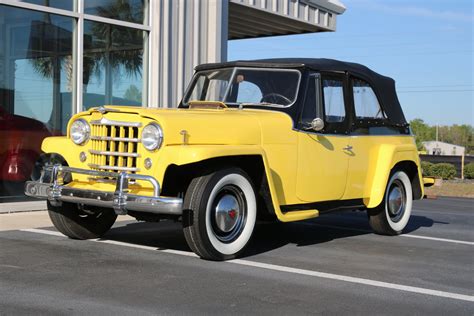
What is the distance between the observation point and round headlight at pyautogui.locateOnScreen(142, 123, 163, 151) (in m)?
5.66

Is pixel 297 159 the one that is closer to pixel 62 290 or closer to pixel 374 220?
pixel 374 220

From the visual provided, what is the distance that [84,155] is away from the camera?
6.26 metres

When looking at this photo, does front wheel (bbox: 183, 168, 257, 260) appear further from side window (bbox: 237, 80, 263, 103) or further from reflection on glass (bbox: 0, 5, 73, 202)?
reflection on glass (bbox: 0, 5, 73, 202)

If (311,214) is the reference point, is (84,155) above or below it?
above

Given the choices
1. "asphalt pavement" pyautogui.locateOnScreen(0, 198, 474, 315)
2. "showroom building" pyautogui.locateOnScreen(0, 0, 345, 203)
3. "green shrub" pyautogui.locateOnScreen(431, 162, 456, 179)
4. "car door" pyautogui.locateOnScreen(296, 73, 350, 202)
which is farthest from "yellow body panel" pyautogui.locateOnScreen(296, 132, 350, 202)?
"green shrub" pyautogui.locateOnScreen(431, 162, 456, 179)

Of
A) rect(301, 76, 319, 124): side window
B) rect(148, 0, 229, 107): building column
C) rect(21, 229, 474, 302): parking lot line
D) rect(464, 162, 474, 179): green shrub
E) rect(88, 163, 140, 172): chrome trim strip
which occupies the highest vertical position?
rect(148, 0, 229, 107): building column

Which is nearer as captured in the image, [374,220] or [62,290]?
[62,290]

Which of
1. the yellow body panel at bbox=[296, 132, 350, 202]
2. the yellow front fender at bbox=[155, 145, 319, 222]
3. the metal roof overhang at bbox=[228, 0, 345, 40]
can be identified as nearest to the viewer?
the yellow front fender at bbox=[155, 145, 319, 222]

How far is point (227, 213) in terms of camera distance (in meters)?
5.93

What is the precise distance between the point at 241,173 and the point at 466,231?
4533mm

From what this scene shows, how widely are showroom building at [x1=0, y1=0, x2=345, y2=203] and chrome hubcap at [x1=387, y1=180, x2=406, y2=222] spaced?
4.45m

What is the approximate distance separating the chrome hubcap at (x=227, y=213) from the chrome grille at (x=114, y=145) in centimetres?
81

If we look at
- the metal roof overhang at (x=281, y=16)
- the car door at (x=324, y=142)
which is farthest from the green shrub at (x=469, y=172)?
the car door at (x=324, y=142)

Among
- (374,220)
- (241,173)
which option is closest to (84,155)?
(241,173)
